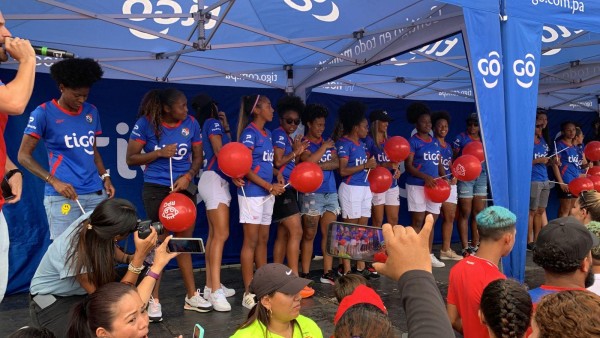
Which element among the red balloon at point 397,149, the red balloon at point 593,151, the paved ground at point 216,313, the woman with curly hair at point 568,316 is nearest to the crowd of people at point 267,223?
the woman with curly hair at point 568,316

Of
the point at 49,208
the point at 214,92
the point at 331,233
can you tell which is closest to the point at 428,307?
the point at 331,233

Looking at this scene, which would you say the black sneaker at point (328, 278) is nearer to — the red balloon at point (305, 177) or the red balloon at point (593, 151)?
the red balloon at point (305, 177)

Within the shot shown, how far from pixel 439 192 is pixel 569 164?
2782 mm

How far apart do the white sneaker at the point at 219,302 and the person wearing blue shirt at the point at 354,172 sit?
1.47m

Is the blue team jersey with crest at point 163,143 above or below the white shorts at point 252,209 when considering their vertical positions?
above

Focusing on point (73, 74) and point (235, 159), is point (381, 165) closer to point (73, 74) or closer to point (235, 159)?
point (235, 159)

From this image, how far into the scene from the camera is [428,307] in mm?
1085

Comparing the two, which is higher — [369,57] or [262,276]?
[369,57]

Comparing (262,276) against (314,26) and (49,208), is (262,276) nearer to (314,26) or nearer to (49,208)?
(49,208)

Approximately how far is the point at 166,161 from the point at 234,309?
128cm

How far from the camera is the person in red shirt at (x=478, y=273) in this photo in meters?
2.27

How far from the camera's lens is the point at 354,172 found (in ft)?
17.0

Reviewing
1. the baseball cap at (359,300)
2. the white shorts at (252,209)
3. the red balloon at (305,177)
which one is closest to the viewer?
the baseball cap at (359,300)

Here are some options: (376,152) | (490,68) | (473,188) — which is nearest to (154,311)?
(490,68)
